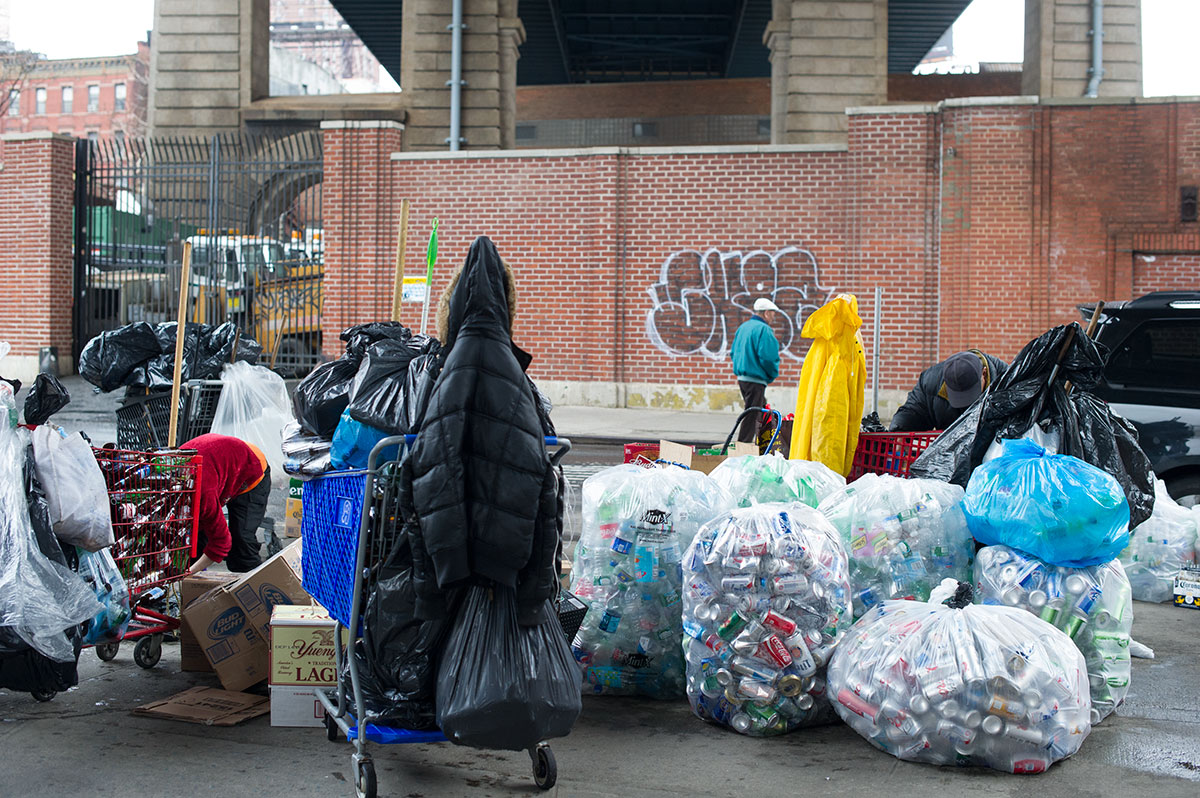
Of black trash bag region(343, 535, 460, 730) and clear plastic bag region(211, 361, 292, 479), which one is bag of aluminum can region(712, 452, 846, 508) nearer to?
black trash bag region(343, 535, 460, 730)

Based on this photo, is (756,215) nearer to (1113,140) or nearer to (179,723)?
(1113,140)

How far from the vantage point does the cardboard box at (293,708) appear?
4.17 meters

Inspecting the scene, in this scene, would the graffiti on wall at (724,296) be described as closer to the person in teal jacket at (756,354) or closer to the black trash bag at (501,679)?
the person in teal jacket at (756,354)

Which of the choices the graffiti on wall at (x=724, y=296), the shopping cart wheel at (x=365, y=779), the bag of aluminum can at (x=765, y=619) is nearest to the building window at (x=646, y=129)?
the graffiti on wall at (x=724, y=296)

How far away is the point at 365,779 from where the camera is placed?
10.9ft

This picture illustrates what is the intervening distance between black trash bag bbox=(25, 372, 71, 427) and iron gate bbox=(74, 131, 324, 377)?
12.2m

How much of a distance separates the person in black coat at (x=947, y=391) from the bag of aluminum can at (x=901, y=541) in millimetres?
1695

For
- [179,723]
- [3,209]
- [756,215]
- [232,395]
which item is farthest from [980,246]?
[3,209]

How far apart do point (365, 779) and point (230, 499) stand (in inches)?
115

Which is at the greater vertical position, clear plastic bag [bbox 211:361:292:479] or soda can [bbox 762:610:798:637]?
clear plastic bag [bbox 211:361:292:479]

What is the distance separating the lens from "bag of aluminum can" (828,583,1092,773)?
3643 mm

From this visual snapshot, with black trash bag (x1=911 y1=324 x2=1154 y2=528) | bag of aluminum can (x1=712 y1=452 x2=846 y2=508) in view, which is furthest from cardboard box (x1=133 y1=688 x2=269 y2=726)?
black trash bag (x1=911 y1=324 x2=1154 y2=528)

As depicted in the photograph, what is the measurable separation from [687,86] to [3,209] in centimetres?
1882

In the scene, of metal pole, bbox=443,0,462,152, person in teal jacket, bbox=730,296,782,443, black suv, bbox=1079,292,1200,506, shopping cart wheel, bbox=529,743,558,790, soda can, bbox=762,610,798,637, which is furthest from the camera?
metal pole, bbox=443,0,462,152
